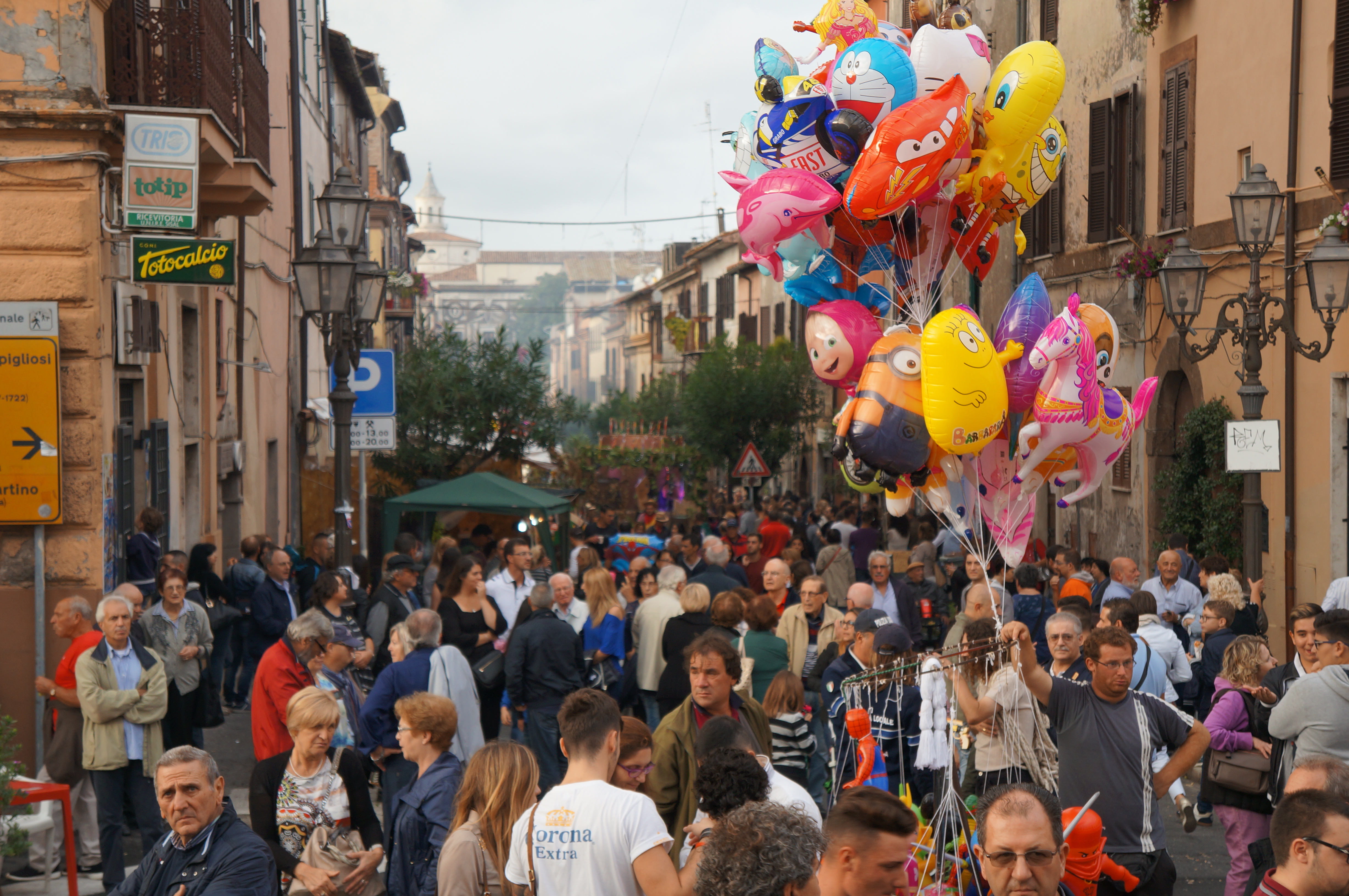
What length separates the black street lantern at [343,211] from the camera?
12.3 m

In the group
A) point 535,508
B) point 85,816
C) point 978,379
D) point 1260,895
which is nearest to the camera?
point 1260,895

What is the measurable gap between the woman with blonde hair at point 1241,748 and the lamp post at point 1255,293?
410 cm

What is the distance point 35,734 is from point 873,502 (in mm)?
22089

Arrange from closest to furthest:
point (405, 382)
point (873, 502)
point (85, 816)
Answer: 1. point (85, 816)
2. point (405, 382)
3. point (873, 502)

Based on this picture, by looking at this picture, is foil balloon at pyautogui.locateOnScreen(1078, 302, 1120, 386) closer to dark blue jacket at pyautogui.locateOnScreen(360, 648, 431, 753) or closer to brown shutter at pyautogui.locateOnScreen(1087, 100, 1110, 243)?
dark blue jacket at pyautogui.locateOnScreen(360, 648, 431, 753)

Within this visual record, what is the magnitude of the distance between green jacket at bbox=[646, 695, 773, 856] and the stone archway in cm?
1249

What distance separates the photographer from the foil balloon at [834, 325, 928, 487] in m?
7.20

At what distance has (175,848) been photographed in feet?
15.9

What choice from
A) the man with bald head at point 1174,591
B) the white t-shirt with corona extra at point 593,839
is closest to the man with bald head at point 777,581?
the man with bald head at point 1174,591

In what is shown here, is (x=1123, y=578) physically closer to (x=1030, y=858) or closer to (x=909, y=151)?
(x=909, y=151)

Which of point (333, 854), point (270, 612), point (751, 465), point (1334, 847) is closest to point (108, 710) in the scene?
point (333, 854)

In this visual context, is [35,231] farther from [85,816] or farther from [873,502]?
[873,502]

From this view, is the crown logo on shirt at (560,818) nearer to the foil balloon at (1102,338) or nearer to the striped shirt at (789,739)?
the striped shirt at (789,739)

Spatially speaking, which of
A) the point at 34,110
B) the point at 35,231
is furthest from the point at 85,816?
the point at 34,110
